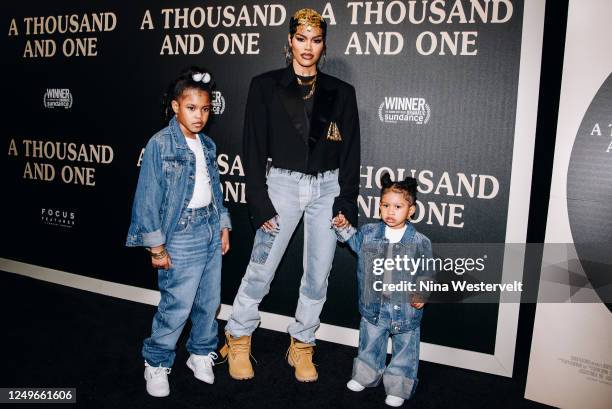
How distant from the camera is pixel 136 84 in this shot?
3424 mm

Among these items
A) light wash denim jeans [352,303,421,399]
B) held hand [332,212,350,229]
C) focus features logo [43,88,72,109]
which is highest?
focus features logo [43,88,72,109]

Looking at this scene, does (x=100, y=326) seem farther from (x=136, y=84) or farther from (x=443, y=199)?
(x=443, y=199)

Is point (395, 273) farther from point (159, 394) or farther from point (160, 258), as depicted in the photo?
point (159, 394)

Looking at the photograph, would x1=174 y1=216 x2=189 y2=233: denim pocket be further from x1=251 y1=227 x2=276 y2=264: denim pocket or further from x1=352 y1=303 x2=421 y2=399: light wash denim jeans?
x1=352 y1=303 x2=421 y2=399: light wash denim jeans

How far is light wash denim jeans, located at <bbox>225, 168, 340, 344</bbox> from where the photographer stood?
7.97 ft

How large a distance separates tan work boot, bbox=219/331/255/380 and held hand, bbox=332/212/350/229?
79 centimetres

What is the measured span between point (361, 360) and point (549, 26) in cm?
220

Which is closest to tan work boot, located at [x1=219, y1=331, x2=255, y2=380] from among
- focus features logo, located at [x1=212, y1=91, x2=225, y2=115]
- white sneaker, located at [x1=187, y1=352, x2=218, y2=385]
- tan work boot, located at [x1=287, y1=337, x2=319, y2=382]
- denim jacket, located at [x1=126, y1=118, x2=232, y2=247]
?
white sneaker, located at [x1=187, y1=352, x2=218, y2=385]

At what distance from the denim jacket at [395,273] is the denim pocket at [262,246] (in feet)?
1.56

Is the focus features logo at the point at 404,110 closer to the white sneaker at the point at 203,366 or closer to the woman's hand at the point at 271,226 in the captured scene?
the woman's hand at the point at 271,226

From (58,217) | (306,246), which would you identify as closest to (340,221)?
(306,246)

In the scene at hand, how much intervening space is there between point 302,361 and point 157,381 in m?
0.76

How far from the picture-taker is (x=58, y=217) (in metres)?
3.83

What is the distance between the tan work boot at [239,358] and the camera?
8.30ft
